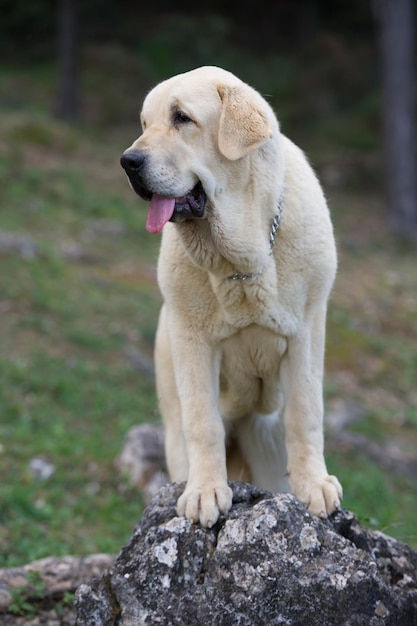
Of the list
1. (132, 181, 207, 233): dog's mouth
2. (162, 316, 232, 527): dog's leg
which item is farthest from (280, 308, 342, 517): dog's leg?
(132, 181, 207, 233): dog's mouth

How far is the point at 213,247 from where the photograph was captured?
3512 mm

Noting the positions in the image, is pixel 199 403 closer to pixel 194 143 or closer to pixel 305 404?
pixel 305 404

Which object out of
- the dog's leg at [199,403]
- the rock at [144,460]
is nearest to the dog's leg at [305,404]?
the dog's leg at [199,403]

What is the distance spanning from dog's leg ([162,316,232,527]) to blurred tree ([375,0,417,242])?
37.3ft

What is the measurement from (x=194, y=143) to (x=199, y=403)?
1.06m

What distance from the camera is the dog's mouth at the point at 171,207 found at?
326 cm

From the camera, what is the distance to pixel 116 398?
772 centimetres

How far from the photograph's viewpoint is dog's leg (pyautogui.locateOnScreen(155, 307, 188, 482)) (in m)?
4.13

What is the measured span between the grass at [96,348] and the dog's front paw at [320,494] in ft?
2.01

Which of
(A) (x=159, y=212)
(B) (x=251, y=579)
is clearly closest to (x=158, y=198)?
(A) (x=159, y=212)

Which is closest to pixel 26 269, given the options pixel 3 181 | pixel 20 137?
pixel 3 181

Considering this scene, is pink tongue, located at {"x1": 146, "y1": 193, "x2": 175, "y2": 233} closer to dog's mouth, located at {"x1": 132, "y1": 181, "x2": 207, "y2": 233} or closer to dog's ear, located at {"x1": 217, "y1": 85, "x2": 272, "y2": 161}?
dog's mouth, located at {"x1": 132, "y1": 181, "x2": 207, "y2": 233}

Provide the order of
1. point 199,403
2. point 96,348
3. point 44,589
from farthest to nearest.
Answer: point 96,348 → point 44,589 → point 199,403

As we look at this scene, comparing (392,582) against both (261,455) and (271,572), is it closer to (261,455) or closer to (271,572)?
(271,572)
